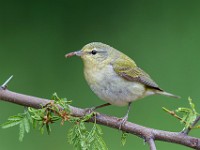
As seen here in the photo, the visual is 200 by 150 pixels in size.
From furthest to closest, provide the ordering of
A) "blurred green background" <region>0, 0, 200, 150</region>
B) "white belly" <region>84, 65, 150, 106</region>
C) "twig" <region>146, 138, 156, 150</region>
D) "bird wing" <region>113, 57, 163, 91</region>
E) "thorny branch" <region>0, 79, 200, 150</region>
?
"blurred green background" <region>0, 0, 200, 150</region> < "bird wing" <region>113, 57, 163, 91</region> < "white belly" <region>84, 65, 150, 106</region> < "thorny branch" <region>0, 79, 200, 150</region> < "twig" <region>146, 138, 156, 150</region>

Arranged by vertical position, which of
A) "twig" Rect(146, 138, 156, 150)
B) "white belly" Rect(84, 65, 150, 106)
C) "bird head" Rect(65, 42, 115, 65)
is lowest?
"twig" Rect(146, 138, 156, 150)

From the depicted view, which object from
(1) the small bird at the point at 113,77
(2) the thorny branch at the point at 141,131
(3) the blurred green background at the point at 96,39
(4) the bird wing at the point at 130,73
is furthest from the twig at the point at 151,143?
(3) the blurred green background at the point at 96,39

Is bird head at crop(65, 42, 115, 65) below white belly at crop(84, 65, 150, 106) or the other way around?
the other way around

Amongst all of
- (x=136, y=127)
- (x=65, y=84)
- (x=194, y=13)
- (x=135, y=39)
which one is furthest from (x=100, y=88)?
(x=194, y=13)

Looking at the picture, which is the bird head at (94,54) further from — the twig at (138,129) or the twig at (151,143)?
the twig at (151,143)

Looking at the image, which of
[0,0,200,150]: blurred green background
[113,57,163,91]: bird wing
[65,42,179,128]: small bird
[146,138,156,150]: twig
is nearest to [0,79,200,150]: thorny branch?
[146,138,156,150]: twig

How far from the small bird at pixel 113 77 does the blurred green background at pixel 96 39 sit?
5.33 feet

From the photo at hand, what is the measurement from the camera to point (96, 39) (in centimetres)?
633

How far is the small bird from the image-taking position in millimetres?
Answer: 3723

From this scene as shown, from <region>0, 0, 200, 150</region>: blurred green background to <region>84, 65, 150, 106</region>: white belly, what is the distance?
179 centimetres

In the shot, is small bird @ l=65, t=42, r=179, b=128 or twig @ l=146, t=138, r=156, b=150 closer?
twig @ l=146, t=138, r=156, b=150

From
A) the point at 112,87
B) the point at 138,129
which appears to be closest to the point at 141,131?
the point at 138,129

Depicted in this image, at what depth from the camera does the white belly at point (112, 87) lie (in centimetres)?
369

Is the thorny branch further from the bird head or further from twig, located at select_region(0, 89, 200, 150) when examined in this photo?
the bird head
